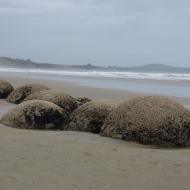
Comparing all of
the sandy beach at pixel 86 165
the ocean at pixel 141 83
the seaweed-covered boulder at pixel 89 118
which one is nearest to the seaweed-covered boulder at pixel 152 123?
the sandy beach at pixel 86 165

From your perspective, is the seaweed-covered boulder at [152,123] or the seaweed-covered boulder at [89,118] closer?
the seaweed-covered boulder at [152,123]

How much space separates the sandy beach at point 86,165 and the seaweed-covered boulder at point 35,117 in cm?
124

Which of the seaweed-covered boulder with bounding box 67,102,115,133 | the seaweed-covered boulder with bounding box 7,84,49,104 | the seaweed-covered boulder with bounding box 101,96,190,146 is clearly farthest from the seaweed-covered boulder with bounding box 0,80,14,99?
the seaweed-covered boulder with bounding box 101,96,190,146

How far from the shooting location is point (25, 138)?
6473mm

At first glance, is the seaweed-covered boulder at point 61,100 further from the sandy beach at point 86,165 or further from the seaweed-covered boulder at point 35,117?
the sandy beach at point 86,165

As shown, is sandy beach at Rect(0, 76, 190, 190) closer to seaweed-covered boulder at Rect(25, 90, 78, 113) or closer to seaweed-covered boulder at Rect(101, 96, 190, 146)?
seaweed-covered boulder at Rect(101, 96, 190, 146)

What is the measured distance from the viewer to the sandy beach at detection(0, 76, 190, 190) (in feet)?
13.7

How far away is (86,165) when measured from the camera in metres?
4.85

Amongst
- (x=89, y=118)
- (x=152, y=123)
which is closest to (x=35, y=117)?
(x=89, y=118)

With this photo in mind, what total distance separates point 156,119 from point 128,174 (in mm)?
2337

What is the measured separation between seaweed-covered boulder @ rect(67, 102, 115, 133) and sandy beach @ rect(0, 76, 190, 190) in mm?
1052

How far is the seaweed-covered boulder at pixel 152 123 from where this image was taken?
6.73 m

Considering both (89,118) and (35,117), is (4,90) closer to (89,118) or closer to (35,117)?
(35,117)

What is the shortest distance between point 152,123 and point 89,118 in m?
1.42
